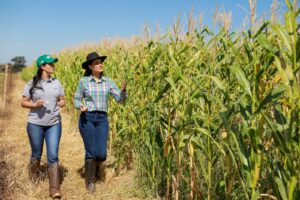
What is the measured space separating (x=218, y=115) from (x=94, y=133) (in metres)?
2.16

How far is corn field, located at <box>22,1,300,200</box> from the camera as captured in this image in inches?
84.8

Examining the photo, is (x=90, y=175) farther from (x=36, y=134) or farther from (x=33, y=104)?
(x=33, y=104)

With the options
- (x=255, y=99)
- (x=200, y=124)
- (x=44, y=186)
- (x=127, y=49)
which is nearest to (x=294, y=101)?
(x=255, y=99)

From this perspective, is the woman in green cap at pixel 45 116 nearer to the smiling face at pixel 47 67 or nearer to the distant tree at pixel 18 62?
the smiling face at pixel 47 67

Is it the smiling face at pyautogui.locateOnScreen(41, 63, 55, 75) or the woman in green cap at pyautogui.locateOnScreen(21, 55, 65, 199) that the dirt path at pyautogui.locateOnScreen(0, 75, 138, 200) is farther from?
the smiling face at pyautogui.locateOnScreen(41, 63, 55, 75)

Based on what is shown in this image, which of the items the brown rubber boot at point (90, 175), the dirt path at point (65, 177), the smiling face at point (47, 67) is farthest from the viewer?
the brown rubber boot at point (90, 175)

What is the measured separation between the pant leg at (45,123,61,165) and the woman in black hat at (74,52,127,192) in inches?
14.9

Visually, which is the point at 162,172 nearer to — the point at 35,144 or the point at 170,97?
the point at 170,97

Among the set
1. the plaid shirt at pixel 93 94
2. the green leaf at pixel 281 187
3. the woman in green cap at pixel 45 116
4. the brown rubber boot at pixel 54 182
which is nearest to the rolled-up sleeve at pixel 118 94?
the plaid shirt at pixel 93 94

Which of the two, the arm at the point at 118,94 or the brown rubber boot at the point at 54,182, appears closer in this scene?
the brown rubber boot at the point at 54,182

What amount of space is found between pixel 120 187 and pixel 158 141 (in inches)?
45.5

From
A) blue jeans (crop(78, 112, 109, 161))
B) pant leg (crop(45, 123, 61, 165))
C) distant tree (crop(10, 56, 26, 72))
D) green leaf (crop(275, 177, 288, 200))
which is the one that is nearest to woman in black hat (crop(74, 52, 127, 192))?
blue jeans (crop(78, 112, 109, 161))

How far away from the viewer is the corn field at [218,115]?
7.07 feet

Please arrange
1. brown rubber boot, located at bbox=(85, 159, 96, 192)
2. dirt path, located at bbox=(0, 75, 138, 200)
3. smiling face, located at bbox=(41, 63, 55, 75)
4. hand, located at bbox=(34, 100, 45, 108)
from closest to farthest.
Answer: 1. hand, located at bbox=(34, 100, 45, 108)
2. dirt path, located at bbox=(0, 75, 138, 200)
3. smiling face, located at bbox=(41, 63, 55, 75)
4. brown rubber boot, located at bbox=(85, 159, 96, 192)
